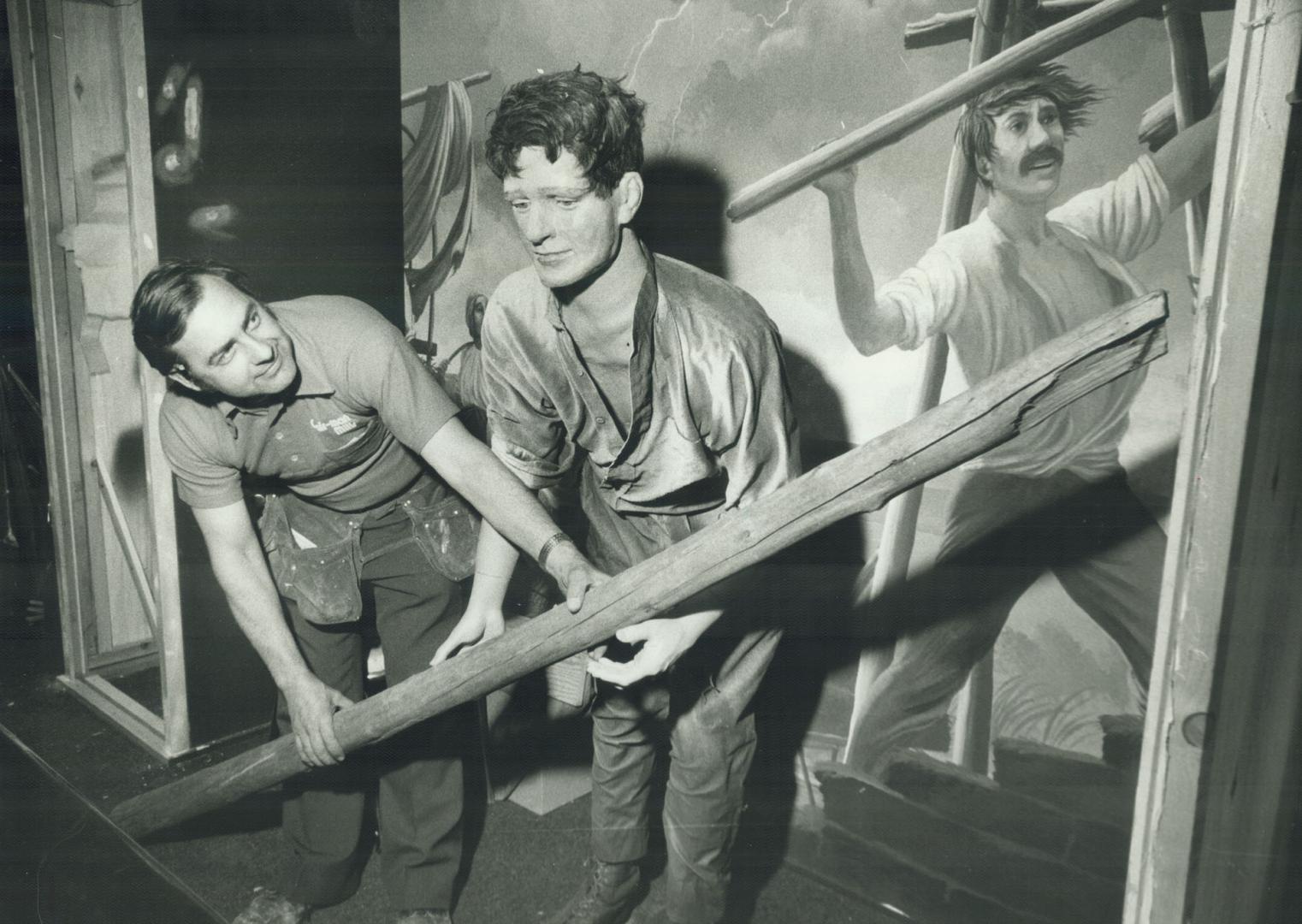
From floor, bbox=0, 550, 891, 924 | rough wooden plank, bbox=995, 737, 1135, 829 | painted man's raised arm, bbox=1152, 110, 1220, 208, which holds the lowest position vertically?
floor, bbox=0, 550, 891, 924

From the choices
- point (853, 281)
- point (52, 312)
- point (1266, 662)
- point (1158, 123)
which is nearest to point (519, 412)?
point (853, 281)

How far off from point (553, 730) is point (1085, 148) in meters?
1.96

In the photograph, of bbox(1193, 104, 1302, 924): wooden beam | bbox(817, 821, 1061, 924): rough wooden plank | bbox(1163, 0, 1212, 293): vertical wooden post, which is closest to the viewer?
bbox(1193, 104, 1302, 924): wooden beam

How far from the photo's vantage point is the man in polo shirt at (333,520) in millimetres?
1840

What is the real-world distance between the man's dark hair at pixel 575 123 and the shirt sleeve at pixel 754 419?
0.39 m

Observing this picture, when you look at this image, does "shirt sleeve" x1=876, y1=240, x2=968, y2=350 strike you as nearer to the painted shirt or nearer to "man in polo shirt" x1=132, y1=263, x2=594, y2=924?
the painted shirt

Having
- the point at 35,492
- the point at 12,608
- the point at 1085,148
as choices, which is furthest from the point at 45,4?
the point at 1085,148

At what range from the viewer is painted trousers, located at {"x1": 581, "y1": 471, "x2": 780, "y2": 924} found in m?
1.93

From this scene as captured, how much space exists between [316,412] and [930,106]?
1405 mm

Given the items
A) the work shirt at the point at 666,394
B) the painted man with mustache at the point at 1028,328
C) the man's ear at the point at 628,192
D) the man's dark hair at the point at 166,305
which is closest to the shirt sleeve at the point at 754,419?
the work shirt at the point at 666,394

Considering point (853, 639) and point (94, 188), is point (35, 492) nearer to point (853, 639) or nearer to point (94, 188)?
point (94, 188)

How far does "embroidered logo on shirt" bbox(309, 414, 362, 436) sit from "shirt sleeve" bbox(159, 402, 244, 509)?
0.21m

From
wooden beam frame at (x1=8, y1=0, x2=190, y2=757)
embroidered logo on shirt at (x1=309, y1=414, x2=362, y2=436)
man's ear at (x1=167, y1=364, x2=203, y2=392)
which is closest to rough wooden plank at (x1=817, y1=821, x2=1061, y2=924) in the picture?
embroidered logo on shirt at (x1=309, y1=414, x2=362, y2=436)

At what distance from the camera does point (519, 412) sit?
189 cm
